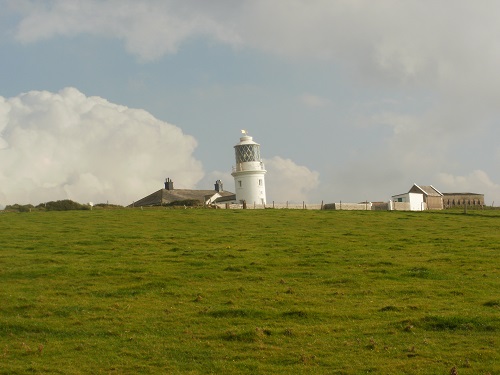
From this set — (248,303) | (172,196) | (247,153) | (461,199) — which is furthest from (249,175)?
(248,303)

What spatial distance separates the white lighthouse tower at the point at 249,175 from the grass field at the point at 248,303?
38.9m

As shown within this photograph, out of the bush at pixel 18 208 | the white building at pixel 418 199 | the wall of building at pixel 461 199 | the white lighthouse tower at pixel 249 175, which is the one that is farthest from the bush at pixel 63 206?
Result: the wall of building at pixel 461 199

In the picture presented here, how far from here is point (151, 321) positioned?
17.6 meters

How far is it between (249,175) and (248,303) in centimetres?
5600

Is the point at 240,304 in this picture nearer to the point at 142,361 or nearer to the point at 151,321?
the point at 151,321

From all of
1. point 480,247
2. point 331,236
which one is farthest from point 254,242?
point 480,247

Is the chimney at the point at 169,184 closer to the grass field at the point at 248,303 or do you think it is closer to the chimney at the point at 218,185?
the chimney at the point at 218,185

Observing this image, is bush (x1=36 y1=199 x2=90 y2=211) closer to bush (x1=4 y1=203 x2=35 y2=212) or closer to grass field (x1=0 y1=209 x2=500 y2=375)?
bush (x1=4 y1=203 x2=35 y2=212)

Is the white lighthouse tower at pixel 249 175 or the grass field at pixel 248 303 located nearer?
the grass field at pixel 248 303

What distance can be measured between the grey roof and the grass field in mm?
49005

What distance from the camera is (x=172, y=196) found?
8675 cm

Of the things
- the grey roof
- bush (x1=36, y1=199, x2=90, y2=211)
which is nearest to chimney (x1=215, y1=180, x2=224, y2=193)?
the grey roof

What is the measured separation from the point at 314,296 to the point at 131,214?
30127 mm

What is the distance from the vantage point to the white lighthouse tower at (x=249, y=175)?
74.7 metres
